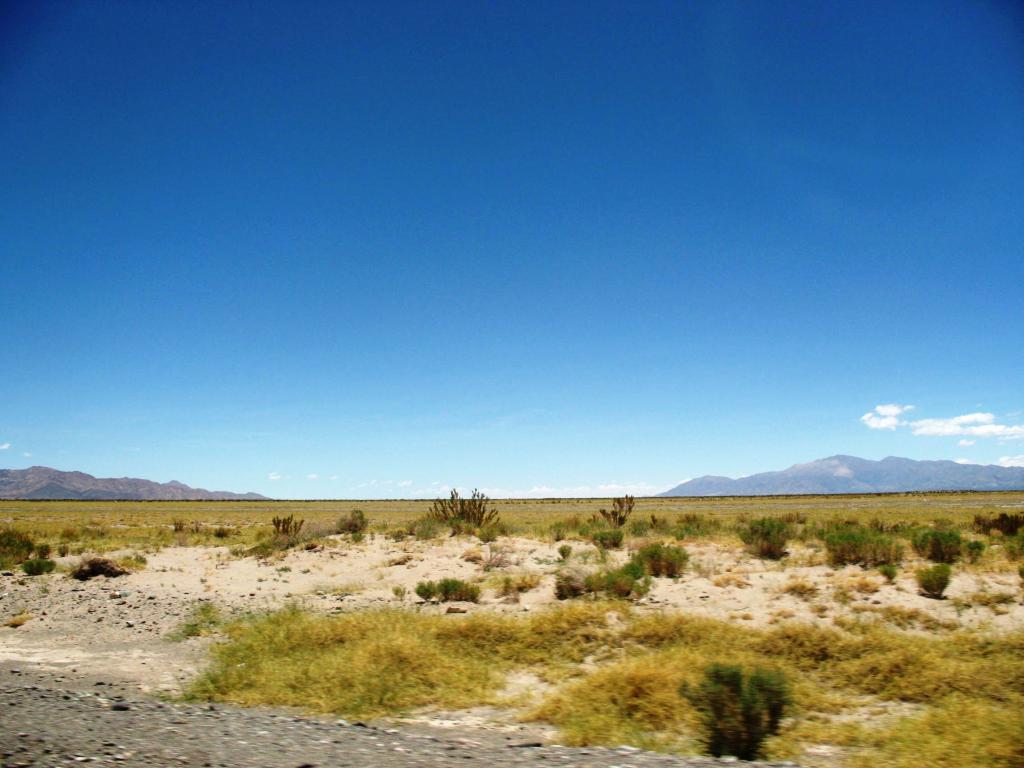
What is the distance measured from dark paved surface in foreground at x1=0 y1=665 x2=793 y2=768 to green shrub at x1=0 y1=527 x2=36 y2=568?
19.6 metres

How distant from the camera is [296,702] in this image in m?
8.95

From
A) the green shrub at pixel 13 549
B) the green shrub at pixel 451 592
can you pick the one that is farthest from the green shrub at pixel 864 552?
the green shrub at pixel 13 549

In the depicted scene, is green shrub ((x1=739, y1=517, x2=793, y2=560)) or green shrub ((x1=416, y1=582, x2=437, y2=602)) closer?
green shrub ((x1=416, y1=582, x2=437, y2=602))

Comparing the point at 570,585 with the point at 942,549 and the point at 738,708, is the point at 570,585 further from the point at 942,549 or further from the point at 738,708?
the point at 942,549

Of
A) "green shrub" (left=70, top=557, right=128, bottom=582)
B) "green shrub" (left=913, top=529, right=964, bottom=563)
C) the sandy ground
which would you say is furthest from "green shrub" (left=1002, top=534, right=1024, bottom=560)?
"green shrub" (left=70, top=557, right=128, bottom=582)

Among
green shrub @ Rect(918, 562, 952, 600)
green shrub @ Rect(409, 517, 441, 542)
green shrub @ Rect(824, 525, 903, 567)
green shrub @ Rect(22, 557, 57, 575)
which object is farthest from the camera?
green shrub @ Rect(409, 517, 441, 542)

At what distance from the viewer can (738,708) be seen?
728 cm

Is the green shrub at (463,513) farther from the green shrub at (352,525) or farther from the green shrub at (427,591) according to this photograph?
the green shrub at (427,591)

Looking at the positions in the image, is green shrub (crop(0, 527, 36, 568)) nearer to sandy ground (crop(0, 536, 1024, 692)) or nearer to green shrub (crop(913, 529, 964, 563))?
sandy ground (crop(0, 536, 1024, 692))

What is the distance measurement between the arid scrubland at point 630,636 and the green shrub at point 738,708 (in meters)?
0.03

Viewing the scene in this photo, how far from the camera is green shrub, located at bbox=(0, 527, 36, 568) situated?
76.1 feet

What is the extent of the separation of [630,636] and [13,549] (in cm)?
2630

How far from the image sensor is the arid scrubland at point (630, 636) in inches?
296

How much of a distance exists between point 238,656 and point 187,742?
190 inches
